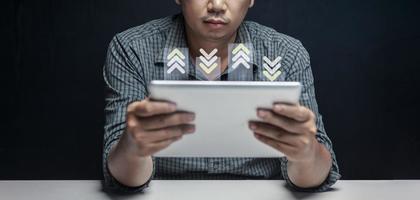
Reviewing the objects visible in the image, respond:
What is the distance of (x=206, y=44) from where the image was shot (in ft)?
5.03

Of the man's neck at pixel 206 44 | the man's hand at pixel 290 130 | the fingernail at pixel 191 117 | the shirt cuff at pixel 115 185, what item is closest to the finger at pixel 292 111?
the man's hand at pixel 290 130

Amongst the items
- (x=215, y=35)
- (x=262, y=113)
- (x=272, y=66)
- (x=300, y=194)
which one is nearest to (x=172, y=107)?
(x=262, y=113)

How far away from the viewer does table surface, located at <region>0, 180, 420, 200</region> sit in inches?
46.8

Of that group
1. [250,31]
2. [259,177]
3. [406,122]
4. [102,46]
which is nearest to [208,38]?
[250,31]

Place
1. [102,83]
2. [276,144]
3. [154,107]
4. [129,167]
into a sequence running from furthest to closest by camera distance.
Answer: [102,83] < [129,167] < [276,144] < [154,107]

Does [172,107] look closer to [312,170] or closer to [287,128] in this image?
[287,128]

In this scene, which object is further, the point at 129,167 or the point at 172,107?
the point at 129,167

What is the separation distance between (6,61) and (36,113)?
187mm

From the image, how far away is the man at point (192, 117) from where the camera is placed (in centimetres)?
100

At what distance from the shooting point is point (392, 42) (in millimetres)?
2006

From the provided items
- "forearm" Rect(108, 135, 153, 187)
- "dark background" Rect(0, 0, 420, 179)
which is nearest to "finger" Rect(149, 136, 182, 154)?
"forearm" Rect(108, 135, 153, 187)

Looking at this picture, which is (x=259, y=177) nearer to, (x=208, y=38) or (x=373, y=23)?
(x=208, y=38)

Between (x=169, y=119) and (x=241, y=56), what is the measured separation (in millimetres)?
529

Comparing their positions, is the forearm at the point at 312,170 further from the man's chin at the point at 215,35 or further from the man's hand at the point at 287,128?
the man's chin at the point at 215,35
